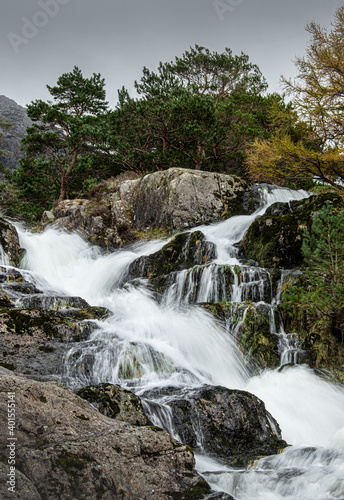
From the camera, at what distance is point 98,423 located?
3.14m

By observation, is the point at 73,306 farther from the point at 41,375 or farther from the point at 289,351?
the point at 289,351

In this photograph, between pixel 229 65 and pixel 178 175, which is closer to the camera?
pixel 178 175

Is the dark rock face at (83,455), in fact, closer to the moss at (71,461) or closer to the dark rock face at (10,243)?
the moss at (71,461)

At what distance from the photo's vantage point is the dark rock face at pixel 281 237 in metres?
9.83

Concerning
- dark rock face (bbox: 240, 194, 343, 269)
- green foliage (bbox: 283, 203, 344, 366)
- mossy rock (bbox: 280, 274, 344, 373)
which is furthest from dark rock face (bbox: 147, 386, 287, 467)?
dark rock face (bbox: 240, 194, 343, 269)

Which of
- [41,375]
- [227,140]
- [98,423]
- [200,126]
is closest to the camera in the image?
[98,423]

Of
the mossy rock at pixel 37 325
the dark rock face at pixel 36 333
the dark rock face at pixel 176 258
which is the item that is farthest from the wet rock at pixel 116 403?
the dark rock face at pixel 176 258

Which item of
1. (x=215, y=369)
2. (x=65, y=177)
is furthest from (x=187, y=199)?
(x=215, y=369)

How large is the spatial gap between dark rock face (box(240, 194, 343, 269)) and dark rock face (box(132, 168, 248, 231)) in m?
4.68

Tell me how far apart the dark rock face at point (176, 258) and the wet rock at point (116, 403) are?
747 cm

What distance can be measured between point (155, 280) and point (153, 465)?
7.66 meters

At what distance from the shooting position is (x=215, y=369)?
6375 millimetres

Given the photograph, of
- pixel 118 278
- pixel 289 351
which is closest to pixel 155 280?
pixel 118 278

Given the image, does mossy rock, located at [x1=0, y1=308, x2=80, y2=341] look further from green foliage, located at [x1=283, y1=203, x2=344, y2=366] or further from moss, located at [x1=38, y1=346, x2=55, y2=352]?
green foliage, located at [x1=283, y1=203, x2=344, y2=366]
